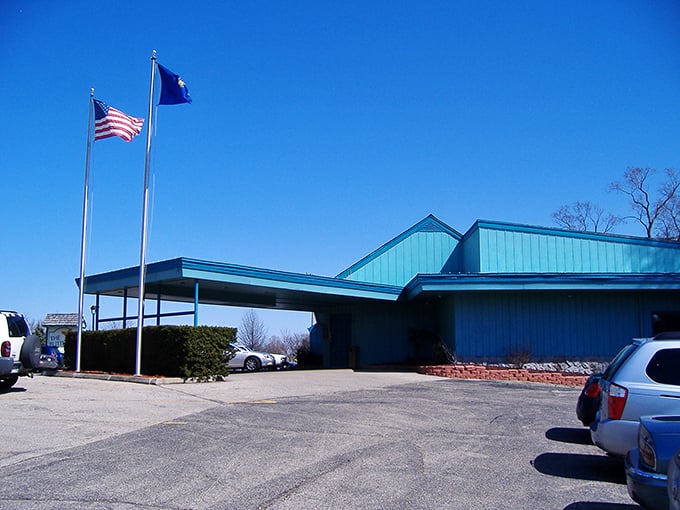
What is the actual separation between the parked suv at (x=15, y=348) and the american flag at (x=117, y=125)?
7079 mm

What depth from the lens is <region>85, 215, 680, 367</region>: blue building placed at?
22203 mm

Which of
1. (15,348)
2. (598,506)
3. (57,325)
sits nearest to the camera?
(598,506)

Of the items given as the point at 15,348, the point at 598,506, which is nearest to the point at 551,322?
the point at 15,348

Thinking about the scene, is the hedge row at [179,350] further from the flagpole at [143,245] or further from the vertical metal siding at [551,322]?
the vertical metal siding at [551,322]

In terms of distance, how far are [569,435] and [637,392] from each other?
3284 mm

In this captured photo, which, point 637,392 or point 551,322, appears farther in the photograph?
point 551,322

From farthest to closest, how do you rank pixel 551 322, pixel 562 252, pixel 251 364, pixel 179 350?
pixel 251 364 → pixel 562 252 → pixel 551 322 → pixel 179 350

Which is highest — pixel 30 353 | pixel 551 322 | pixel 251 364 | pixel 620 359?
pixel 551 322

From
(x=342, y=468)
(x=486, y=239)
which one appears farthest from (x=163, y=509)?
(x=486, y=239)

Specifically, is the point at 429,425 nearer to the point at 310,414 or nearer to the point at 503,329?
the point at 310,414

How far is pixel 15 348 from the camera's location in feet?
50.1

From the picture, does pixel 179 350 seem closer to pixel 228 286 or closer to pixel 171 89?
pixel 228 286

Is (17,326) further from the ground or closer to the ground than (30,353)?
further from the ground

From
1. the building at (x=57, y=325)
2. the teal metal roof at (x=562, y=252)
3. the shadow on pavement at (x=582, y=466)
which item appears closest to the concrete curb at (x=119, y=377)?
the shadow on pavement at (x=582, y=466)
